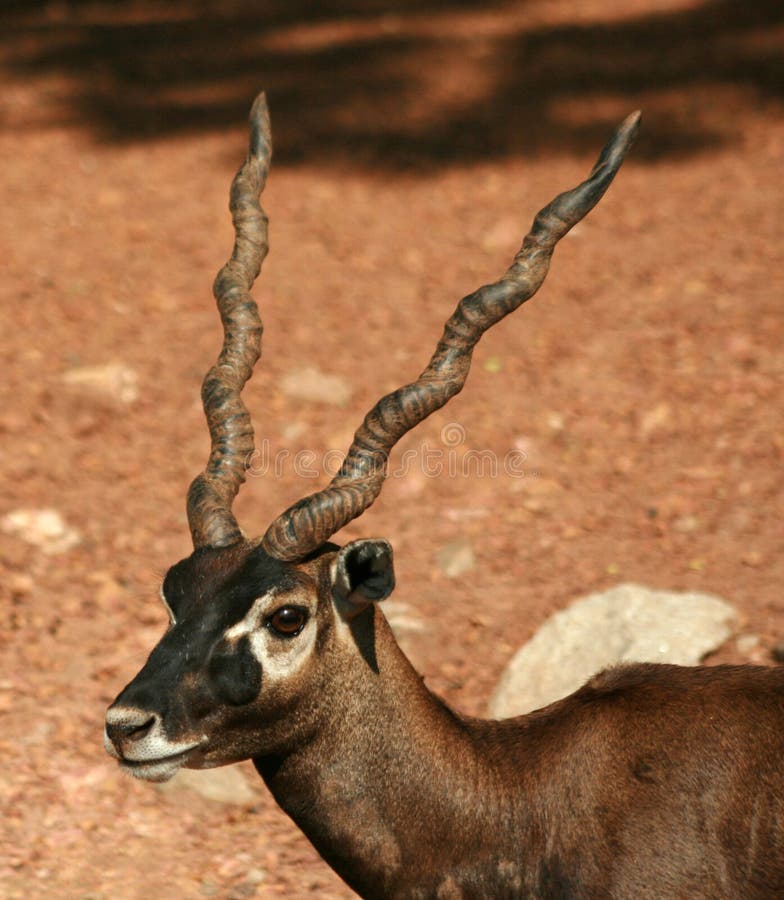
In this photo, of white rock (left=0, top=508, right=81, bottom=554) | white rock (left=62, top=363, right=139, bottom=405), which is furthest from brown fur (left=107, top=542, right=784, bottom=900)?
white rock (left=62, top=363, right=139, bottom=405)

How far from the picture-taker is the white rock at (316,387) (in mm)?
10922

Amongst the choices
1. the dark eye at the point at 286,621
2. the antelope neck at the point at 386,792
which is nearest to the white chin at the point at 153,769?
the antelope neck at the point at 386,792

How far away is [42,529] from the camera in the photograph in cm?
942

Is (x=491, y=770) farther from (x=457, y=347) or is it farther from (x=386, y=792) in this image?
(x=457, y=347)

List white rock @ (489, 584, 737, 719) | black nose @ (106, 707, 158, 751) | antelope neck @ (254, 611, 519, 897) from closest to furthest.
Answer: black nose @ (106, 707, 158, 751) < antelope neck @ (254, 611, 519, 897) < white rock @ (489, 584, 737, 719)

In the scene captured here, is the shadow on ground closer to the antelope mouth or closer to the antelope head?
the antelope head

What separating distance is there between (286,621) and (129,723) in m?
0.70

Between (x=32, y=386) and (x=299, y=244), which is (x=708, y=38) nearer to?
(x=299, y=244)

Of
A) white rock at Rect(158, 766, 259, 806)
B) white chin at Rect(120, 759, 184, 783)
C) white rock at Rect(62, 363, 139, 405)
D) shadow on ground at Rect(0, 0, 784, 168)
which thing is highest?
shadow on ground at Rect(0, 0, 784, 168)

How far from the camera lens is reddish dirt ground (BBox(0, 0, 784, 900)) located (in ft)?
26.5

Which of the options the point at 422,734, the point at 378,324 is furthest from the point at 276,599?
the point at 378,324

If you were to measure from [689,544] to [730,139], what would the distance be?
689cm

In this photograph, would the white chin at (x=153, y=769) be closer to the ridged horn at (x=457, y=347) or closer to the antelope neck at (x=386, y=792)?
the antelope neck at (x=386, y=792)

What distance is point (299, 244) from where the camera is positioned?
1321cm
